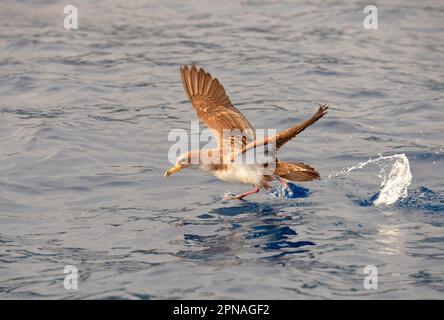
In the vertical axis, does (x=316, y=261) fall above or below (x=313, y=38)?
below

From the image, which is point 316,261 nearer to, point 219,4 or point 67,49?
point 67,49

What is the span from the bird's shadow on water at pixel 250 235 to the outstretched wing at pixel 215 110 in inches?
32.5

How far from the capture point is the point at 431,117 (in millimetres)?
13953

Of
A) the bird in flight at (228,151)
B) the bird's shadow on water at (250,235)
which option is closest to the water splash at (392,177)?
the bird's shadow on water at (250,235)

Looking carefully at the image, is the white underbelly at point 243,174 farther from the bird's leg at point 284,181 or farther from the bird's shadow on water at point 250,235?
the bird's shadow on water at point 250,235

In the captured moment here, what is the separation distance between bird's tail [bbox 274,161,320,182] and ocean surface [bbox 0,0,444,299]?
51 cm

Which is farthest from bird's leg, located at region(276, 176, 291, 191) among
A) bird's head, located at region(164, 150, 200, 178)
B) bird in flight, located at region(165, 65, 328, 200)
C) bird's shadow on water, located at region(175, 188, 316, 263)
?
bird's head, located at region(164, 150, 200, 178)

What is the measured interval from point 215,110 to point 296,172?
161cm

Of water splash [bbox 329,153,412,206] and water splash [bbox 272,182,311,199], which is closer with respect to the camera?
water splash [bbox 329,153,412,206]

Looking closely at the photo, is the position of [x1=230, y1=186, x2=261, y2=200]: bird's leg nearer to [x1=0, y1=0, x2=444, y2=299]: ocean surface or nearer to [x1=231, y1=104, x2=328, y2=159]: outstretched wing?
[x1=0, y1=0, x2=444, y2=299]: ocean surface

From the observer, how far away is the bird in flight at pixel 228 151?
10109 millimetres

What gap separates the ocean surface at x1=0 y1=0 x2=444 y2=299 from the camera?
29.5 feet

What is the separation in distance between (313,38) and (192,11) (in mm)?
2740
